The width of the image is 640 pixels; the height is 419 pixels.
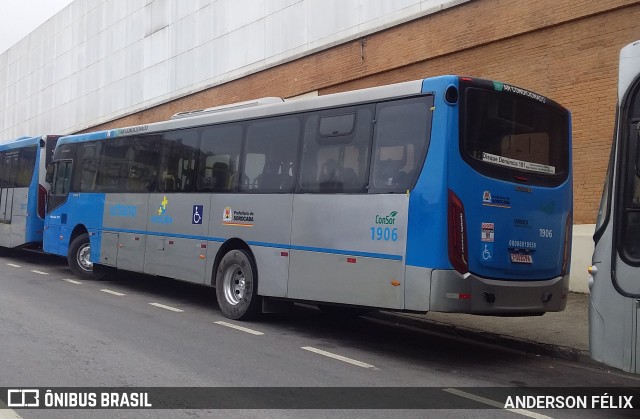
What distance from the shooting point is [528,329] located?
935 centimetres

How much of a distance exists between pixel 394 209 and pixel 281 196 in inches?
86.5

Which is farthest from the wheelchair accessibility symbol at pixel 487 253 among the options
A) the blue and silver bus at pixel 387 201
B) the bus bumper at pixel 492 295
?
the bus bumper at pixel 492 295

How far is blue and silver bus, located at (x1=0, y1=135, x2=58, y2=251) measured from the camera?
16.8 meters

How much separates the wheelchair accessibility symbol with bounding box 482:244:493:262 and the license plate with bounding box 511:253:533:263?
1.19 ft

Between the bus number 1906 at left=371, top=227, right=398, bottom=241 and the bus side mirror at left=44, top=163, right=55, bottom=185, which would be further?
the bus side mirror at left=44, top=163, right=55, bottom=185

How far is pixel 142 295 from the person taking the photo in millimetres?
12305

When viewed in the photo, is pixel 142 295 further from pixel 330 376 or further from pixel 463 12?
pixel 463 12

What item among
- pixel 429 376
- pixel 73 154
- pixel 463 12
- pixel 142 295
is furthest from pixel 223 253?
pixel 463 12

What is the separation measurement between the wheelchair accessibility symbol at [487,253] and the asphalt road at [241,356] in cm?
127

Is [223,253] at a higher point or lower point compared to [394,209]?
lower

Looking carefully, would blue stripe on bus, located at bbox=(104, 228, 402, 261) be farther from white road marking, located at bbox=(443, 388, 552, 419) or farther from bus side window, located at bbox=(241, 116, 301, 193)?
white road marking, located at bbox=(443, 388, 552, 419)

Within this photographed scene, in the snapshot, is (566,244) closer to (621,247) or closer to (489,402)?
(621,247)

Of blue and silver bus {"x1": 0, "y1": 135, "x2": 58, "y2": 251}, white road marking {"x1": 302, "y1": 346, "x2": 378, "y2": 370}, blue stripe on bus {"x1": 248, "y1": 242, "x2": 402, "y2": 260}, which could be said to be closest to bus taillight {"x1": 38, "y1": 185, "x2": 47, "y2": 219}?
blue and silver bus {"x1": 0, "y1": 135, "x2": 58, "y2": 251}

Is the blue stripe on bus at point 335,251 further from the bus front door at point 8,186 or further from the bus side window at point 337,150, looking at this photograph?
the bus front door at point 8,186
